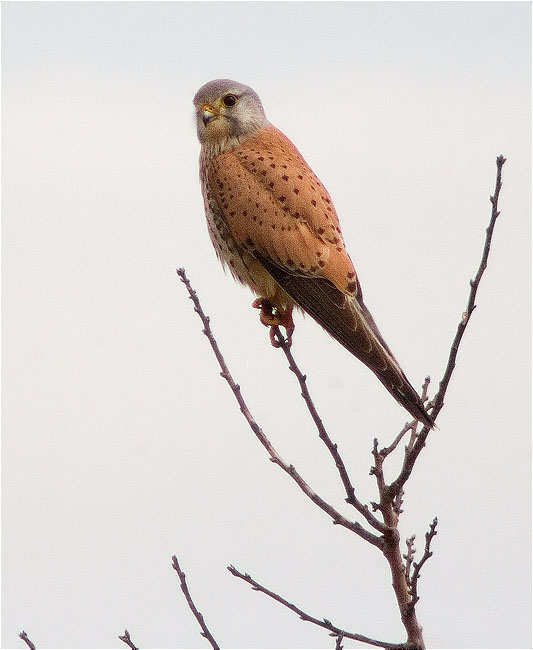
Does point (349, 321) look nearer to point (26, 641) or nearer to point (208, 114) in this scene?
point (208, 114)

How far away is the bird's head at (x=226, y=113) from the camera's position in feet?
17.7

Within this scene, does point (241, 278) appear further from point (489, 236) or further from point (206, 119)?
point (489, 236)

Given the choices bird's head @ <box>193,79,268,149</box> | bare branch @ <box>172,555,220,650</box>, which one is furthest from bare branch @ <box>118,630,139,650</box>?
bird's head @ <box>193,79,268,149</box>

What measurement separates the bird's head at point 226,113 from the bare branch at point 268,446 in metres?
2.09

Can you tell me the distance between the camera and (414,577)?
3.20 m

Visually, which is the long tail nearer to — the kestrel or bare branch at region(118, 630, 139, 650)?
the kestrel

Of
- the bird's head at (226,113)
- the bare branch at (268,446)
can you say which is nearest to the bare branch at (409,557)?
the bare branch at (268,446)

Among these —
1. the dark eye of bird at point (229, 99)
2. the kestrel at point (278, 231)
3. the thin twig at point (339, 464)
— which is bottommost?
the thin twig at point (339, 464)

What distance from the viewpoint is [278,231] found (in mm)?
4848

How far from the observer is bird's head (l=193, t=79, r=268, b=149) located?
212 inches

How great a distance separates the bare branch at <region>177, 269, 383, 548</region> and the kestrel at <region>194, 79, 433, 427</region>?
97cm

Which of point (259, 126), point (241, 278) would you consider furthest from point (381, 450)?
point (259, 126)

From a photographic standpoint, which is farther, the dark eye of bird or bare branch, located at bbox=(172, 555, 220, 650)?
the dark eye of bird

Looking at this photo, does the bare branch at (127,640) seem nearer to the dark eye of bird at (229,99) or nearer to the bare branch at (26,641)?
the bare branch at (26,641)
